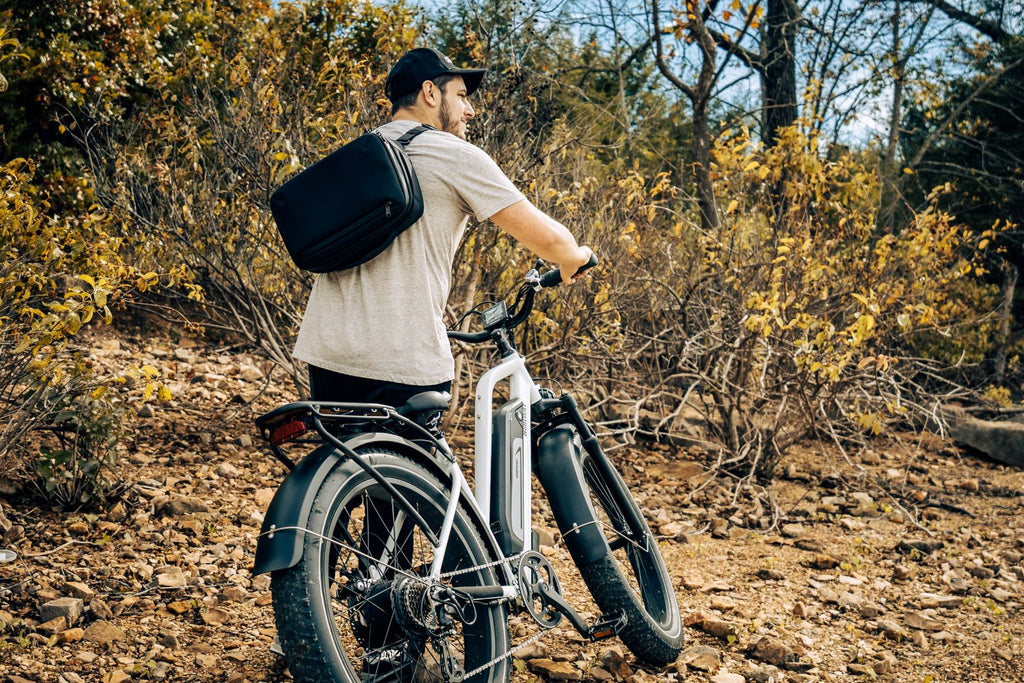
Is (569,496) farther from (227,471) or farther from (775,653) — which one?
(227,471)

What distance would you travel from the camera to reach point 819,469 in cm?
704

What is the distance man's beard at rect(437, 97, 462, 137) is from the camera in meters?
2.87

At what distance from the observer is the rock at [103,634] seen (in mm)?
3305

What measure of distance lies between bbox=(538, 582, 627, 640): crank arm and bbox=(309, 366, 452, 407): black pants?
75cm

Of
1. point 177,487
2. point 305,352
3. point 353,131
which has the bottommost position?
point 177,487

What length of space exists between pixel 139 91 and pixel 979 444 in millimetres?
7487

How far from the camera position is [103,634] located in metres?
3.34

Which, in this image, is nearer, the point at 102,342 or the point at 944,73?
the point at 102,342

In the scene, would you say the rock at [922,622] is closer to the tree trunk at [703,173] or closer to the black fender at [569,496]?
the black fender at [569,496]

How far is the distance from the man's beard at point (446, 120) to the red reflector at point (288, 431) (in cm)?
110

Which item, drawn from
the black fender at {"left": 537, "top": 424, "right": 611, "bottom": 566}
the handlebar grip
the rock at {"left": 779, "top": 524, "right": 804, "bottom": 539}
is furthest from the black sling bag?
the rock at {"left": 779, "top": 524, "right": 804, "bottom": 539}

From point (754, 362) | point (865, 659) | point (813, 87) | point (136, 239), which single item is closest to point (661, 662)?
point (865, 659)

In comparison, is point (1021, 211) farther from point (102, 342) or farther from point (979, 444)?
point (102, 342)

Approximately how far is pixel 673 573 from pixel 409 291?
2.65 m
